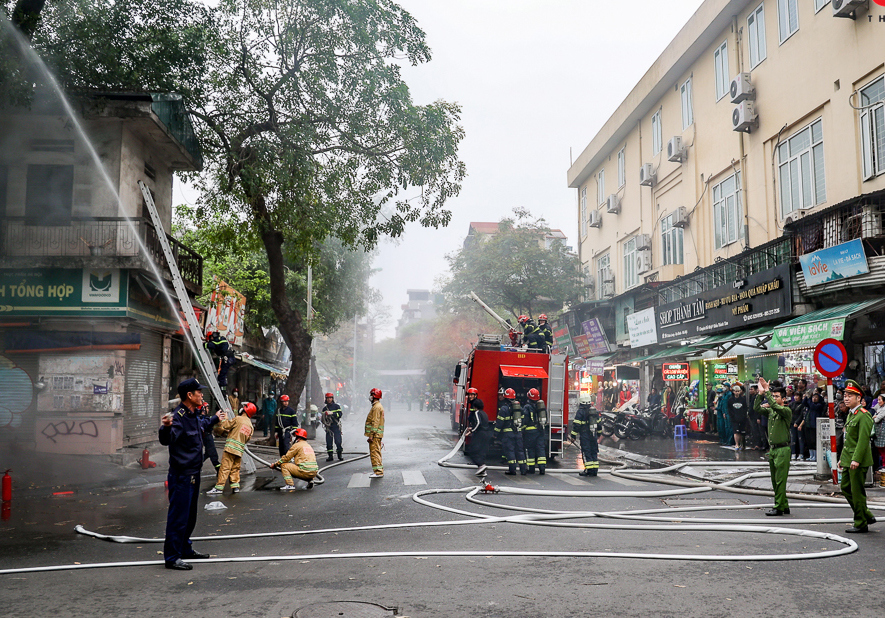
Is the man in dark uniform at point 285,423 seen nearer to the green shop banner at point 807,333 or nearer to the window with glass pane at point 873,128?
the green shop banner at point 807,333

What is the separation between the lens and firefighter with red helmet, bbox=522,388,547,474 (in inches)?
577

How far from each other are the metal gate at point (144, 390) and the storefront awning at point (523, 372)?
8.60 metres

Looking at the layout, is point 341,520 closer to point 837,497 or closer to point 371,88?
point 837,497

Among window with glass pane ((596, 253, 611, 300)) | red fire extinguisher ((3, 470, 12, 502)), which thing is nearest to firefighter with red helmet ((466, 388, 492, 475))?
red fire extinguisher ((3, 470, 12, 502))

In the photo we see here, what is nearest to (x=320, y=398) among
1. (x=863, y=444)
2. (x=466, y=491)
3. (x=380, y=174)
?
(x=380, y=174)

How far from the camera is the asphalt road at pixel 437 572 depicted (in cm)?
510

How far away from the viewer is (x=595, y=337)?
117ft

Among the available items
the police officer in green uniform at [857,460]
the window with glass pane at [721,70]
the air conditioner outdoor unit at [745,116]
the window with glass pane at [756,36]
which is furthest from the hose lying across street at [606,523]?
the window with glass pane at [721,70]

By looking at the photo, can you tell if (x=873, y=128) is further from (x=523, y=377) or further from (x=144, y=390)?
(x=144, y=390)

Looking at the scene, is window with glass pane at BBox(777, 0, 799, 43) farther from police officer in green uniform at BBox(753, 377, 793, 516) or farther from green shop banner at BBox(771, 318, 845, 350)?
police officer in green uniform at BBox(753, 377, 793, 516)

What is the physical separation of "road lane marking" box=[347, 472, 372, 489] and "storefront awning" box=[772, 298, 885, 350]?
32.1ft

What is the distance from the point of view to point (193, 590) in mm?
5602

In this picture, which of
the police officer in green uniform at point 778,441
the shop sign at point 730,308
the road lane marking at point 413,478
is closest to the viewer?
the police officer in green uniform at point 778,441

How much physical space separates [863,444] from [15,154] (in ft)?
57.3
